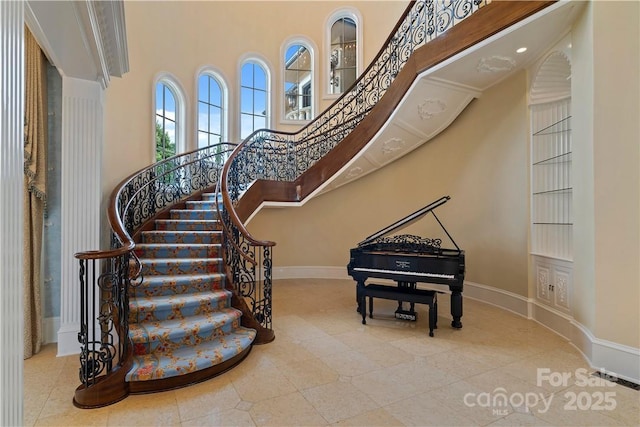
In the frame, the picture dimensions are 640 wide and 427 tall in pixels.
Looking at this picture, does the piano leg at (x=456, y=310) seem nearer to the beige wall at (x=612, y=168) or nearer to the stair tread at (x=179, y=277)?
the beige wall at (x=612, y=168)

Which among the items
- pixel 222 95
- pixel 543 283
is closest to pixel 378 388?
pixel 543 283

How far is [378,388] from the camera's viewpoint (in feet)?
8.43

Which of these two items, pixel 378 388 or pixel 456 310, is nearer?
pixel 378 388

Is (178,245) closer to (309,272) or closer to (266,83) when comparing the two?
(309,272)

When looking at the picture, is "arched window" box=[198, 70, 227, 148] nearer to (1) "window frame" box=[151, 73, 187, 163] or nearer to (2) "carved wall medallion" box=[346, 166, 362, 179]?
(1) "window frame" box=[151, 73, 187, 163]

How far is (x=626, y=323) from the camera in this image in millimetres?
2736

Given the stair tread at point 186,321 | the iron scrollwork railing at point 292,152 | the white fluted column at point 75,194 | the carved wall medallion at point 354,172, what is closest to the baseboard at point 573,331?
the carved wall medallion at point 354,172

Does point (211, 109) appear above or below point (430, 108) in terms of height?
above

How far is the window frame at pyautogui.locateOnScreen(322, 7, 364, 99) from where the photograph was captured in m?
7.93

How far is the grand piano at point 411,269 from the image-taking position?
3.79 metres

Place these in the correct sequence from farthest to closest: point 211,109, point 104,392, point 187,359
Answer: point 211,109, point 187,359, point 104,392

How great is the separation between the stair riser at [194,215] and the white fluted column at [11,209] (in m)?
3.96

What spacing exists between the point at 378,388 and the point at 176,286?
89.3 inches

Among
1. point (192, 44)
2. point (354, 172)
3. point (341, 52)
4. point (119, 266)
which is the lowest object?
point (119, 266)
